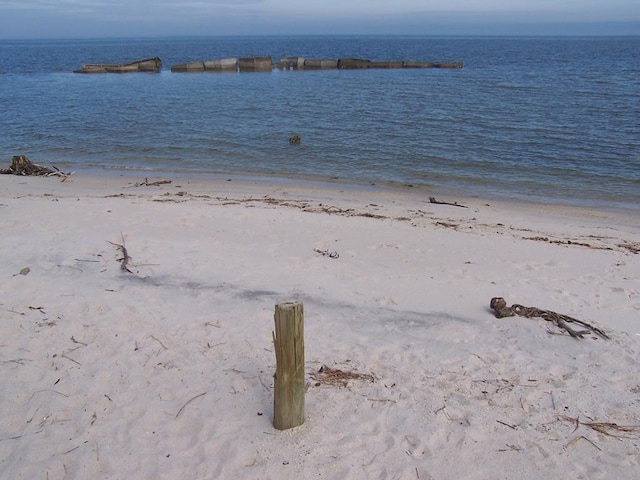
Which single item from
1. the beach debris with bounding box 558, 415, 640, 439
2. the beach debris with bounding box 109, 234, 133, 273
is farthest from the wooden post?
the beach debris with bounding box 109, 234, 133, 273

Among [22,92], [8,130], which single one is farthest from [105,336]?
[22,92]

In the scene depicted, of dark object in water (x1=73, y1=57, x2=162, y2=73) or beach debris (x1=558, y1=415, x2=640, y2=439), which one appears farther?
dark object in water (x1=73, y1=57, x2=162, y2=73)

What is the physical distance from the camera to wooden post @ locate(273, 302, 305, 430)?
386 cm

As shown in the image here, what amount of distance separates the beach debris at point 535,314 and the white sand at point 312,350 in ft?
0.45

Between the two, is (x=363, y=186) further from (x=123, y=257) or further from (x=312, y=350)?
(x=312, y=350)

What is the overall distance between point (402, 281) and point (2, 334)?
15.9 ft

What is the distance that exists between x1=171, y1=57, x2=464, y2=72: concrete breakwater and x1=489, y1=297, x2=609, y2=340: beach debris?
54.1m

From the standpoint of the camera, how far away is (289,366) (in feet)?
13.2

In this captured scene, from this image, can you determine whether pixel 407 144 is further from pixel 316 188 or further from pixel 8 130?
pixel 8 130

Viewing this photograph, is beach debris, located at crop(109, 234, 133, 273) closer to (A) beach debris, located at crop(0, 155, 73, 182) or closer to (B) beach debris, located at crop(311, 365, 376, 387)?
(B) beach debris, located at crop(311, 365, 376, 387)

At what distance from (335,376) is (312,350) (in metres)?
0.54

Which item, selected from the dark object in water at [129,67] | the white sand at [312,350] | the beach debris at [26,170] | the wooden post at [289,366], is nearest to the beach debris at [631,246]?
the white sand at [312,350]

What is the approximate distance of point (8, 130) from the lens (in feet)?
71.6

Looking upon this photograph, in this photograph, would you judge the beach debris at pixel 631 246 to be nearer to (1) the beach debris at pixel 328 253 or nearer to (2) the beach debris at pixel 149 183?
(1) the beach debris at pixel 328 253
